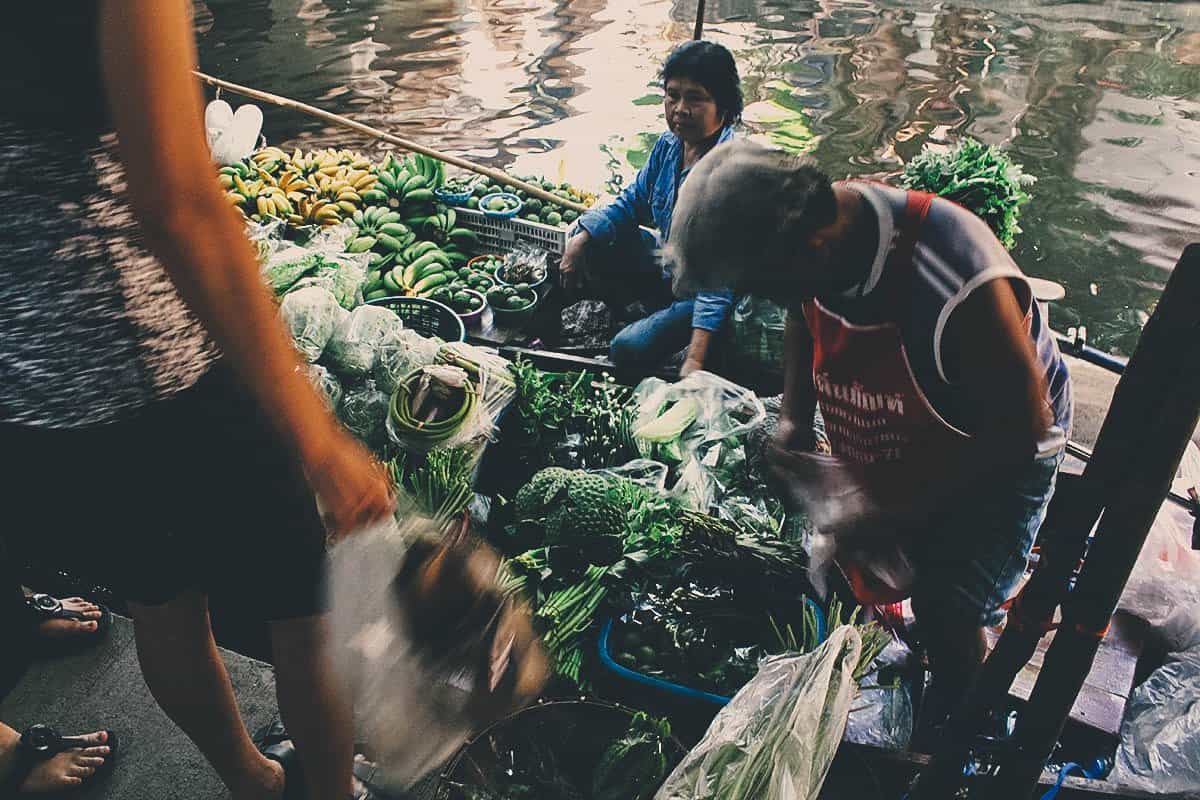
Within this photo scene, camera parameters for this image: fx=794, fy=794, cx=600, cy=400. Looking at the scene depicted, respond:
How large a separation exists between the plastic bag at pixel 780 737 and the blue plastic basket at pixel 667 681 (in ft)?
0.89

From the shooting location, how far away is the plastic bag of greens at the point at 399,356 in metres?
2.89

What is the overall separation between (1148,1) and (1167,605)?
11.8m

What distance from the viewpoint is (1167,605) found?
220 cm

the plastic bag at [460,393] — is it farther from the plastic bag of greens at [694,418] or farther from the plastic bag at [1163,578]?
the plastic bag at [1163,578]

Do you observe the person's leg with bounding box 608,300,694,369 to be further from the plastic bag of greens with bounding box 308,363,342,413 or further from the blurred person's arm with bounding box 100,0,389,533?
the blurred person's arm with bounding box 100,0,389,533

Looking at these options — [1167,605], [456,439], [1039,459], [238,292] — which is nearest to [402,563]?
[456,439]

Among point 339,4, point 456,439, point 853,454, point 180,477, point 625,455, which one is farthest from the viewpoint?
point 339,4

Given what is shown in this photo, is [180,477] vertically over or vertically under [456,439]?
over

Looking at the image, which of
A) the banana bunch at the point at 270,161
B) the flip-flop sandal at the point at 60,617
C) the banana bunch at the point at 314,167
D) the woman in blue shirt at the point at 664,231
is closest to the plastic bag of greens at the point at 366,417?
the flip-flop sandal at the point at 60,617

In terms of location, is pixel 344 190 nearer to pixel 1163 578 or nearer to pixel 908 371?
pixel 908 371

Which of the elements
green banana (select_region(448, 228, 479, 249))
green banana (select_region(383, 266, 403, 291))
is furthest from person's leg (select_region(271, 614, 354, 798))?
green banana (select_region(448, 228, 479, 249))

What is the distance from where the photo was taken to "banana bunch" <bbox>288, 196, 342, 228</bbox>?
15.0 ft

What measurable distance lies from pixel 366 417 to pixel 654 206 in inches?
66.2

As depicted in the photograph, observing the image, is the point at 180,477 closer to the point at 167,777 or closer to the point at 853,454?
the point at 167,777
